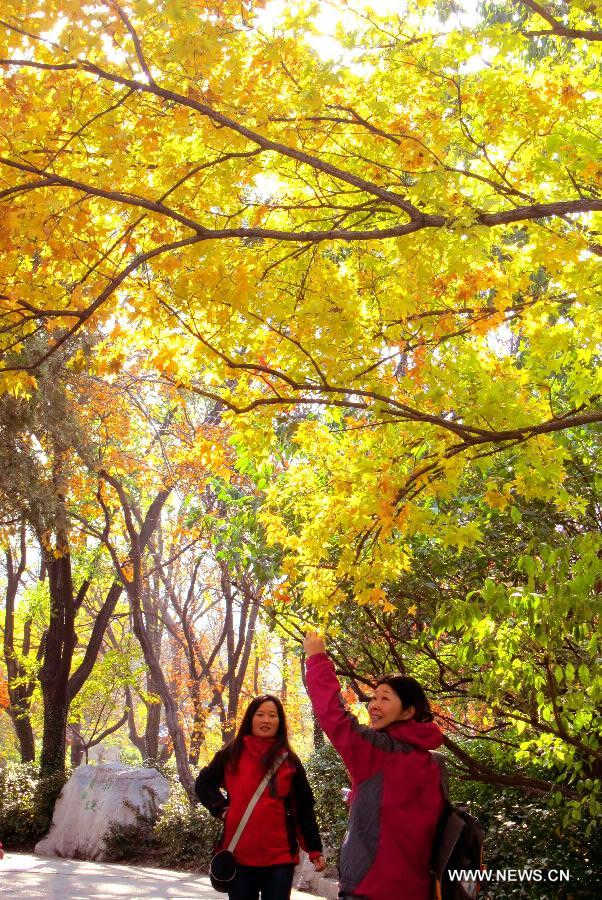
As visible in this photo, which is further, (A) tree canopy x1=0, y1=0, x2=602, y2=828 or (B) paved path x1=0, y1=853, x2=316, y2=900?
(B) paved path x1=0, y1=853, x2=316, y2=900

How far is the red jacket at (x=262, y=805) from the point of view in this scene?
4336 millimetres

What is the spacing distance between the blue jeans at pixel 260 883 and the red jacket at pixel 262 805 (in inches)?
1.4

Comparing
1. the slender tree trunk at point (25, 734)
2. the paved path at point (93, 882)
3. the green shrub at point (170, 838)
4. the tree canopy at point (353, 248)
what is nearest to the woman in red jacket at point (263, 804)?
the tree canopy at point (353, 248)

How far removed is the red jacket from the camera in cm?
434

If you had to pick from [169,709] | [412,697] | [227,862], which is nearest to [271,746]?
[227,862]

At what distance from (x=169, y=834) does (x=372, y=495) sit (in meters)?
9.40

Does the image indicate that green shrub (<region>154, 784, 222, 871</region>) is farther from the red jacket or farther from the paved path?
the red jacket

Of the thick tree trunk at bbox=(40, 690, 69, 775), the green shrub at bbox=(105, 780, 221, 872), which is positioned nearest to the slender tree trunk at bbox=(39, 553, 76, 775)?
the thick tree trunk at bbox=(40, 690, 69, 775)

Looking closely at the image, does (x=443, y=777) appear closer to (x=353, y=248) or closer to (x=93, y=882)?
(x=353, y=248)

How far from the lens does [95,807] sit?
13797mm

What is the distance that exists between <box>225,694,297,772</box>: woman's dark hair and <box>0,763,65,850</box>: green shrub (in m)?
11.6

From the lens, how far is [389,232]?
424 centimetres

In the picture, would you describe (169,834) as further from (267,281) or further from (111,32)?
(111,32)

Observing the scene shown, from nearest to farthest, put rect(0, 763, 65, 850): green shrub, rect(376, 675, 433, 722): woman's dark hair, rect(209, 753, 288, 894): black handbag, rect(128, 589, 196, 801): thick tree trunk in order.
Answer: rect(376, 675, 433, 722): woman's dark hair
rect(209, 753, 288, 894): black handbag
rect(128, 589, 196, 801): thick tree trunk
rect(0, 763, 65, 850): green shrub
